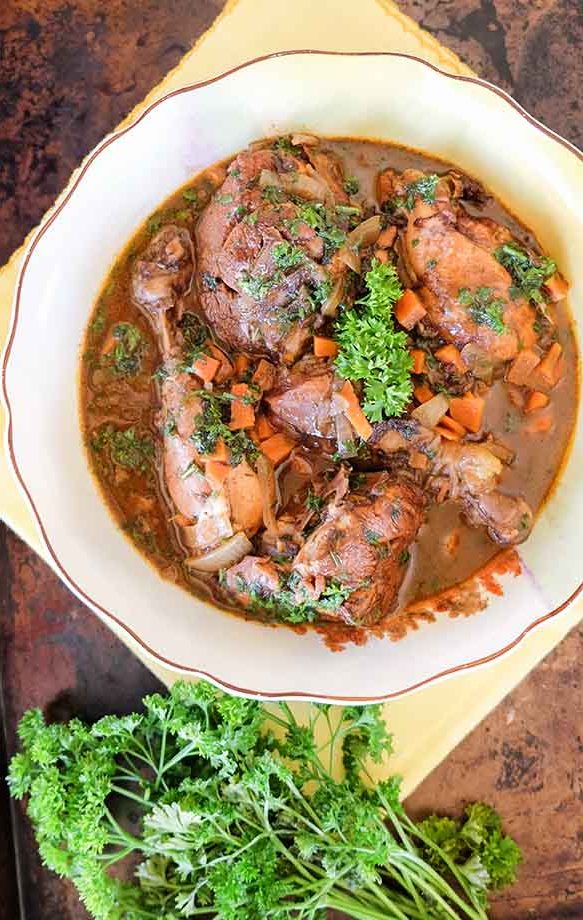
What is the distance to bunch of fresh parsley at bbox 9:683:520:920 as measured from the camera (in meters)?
3.25

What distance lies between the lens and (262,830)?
3324mm

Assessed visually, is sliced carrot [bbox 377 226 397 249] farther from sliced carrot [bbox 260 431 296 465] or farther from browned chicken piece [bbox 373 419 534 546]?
sliced carrot [bbox 260 431 296 465]

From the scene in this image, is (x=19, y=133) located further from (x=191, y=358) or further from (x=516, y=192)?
(x=516, y=192)

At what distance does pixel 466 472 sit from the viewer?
3.30m

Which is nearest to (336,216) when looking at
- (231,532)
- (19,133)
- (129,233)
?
(129,233)

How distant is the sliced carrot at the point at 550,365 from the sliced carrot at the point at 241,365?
3.90ft

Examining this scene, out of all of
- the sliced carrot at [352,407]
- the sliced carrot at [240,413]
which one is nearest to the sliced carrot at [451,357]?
the sliced carrot at [352,407]

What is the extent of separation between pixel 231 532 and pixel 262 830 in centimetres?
118

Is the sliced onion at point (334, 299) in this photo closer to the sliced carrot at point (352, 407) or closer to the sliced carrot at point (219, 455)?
the sliced carrot at point (352, 407)

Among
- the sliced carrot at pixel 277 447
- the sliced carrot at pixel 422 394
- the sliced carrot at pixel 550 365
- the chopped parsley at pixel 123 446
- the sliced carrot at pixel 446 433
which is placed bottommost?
the chopped parsley at pixel 123 446

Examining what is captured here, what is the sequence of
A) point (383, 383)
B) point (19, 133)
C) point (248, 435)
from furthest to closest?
point (19, 133), point (248, 435), point (383, 383)

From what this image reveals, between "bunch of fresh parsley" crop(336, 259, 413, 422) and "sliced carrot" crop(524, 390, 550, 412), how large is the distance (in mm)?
579

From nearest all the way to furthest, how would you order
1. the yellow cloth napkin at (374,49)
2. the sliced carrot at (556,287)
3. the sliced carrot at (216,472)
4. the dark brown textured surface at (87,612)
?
the sliced carrot at (216,472), the sliced carrot at (556,287), the yellow cloth napkin at (374,49), the dark brown textured surface at (87,612)

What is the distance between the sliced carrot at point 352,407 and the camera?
10.5 feet
